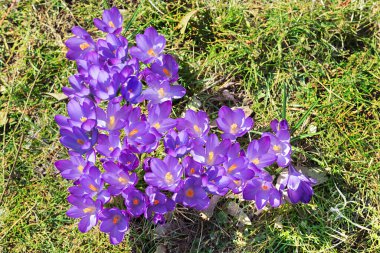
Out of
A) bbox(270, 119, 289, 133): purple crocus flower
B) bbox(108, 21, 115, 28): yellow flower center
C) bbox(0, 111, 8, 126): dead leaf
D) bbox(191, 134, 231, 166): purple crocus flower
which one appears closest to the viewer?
bbox(191, 134, 231, 166): purple crocus flower

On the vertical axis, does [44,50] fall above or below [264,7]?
below

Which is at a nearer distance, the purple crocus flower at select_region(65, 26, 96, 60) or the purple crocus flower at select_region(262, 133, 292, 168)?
the purple crocus flower at select_region(262, 133, 292, 168)

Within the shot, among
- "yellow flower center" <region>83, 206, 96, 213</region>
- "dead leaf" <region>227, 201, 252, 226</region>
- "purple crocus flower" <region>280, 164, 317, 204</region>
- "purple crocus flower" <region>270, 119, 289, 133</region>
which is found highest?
"purple crocus flower" <region>270, 119, 289, 133</region>

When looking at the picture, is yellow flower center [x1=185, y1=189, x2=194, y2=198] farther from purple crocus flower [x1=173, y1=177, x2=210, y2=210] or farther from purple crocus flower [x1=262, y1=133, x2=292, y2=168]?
purple crocus flower [x1=262, y1=133, x2=292, y2=168]

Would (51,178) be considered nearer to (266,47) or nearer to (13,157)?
(13,157)

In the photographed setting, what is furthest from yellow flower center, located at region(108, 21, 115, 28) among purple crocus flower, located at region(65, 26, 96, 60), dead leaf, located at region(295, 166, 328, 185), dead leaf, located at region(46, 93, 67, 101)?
dead leaf, located at region(295, 166, 328, 185)

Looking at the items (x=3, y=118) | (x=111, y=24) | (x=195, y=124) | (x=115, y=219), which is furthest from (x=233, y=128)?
(x=3, y=118)

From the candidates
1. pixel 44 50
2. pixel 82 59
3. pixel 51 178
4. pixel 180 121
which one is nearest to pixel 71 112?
pixel 82 59
